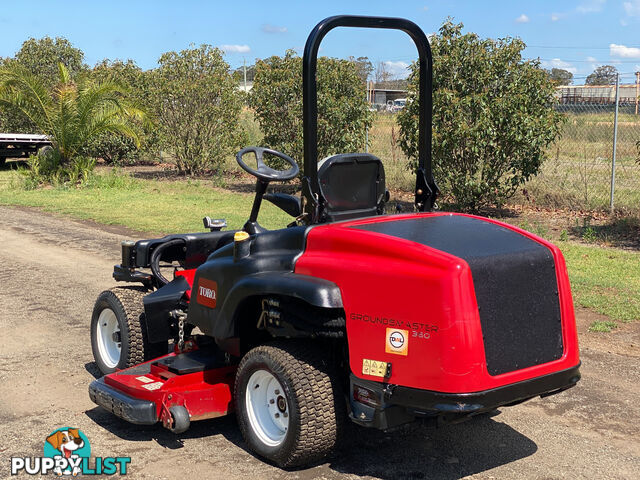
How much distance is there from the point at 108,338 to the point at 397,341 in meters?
2.70

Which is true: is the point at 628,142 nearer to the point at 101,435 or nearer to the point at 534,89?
the point at 534,89

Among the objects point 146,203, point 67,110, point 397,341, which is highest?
point 67,110

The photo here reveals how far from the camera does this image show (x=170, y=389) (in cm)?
421

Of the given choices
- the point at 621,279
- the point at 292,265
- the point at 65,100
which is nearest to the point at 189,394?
the point at 292,265

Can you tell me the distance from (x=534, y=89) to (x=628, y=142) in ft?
33.2

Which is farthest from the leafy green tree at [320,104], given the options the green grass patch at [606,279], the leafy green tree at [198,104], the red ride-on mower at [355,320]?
the red ride-on mower at [355,320]

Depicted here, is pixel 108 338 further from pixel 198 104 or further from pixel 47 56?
pixel 47 56

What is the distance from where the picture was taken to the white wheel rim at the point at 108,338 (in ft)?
17.3

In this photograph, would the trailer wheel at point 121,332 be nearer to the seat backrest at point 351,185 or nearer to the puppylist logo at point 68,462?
the puppylist logo at point 68,462

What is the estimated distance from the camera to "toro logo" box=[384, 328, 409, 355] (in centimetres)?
335

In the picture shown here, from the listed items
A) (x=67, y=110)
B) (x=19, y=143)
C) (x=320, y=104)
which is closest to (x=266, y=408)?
(x=320, y=104)

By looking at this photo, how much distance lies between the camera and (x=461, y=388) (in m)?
3.29

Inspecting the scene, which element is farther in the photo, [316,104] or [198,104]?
[198,104]

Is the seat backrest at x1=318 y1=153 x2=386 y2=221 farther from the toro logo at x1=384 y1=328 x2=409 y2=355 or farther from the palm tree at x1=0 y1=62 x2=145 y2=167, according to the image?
the palm tree at x1=0 y1=62 x2=145 y2=167
